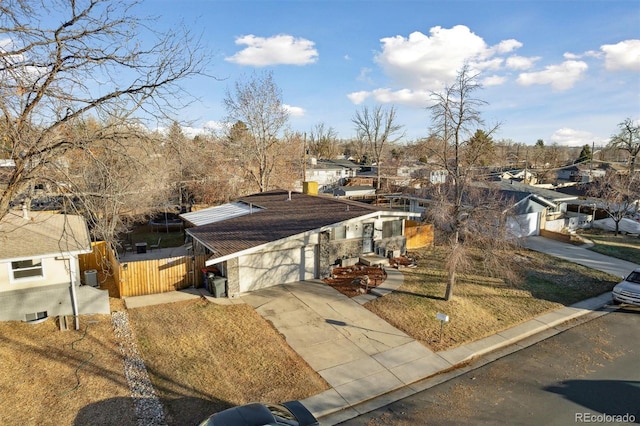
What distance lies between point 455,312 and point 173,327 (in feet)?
35.5

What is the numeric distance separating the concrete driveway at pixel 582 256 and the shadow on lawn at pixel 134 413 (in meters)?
17.5

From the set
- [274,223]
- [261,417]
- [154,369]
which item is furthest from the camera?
[274,223]

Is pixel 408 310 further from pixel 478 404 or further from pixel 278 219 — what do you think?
pixel 278 219

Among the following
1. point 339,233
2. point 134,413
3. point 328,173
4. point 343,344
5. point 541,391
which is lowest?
point 541,391

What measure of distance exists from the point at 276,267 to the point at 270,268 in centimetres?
31

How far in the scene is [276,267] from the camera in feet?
57.4

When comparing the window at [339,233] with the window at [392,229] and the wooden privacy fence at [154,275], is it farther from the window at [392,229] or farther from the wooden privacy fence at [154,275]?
the wooden privacy fence at [154,275]

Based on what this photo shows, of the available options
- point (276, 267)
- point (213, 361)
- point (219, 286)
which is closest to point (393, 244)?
point (276, 267)

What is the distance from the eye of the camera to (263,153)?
120 ft

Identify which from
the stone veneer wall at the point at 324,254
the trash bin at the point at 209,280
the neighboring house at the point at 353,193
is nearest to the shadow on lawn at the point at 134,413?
the trash bin at the point at 209,280

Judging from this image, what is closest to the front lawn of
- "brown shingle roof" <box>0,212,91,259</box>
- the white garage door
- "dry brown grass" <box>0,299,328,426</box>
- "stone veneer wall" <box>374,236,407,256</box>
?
"stone veneer wall" <box>374,236,407,256</box>

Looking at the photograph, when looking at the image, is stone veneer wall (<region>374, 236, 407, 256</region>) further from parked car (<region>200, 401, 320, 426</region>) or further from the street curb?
parked car (<region>200, 401, 320, 426</region>)

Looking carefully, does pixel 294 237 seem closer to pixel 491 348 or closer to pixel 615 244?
pixel 491 348

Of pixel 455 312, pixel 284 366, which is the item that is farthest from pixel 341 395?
pixel 455 312
